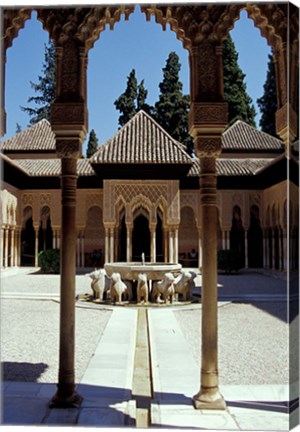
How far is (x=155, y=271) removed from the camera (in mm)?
11211

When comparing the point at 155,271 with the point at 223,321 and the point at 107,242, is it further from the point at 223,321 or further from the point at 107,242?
the point at 107,242

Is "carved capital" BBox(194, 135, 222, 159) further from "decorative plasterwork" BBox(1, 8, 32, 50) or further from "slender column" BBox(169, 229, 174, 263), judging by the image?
"slender column" BBox(169, 229, 174, 263)

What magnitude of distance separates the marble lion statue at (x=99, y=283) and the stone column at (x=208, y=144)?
7.63 m

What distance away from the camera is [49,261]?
14.2 meters

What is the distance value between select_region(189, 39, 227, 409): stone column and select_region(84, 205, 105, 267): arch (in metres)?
17.0

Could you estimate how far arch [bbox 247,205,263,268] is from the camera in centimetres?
2163

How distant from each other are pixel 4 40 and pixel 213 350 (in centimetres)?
360

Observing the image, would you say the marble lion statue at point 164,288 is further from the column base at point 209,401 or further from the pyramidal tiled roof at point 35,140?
the pyramidal tiled roof at point 35,140

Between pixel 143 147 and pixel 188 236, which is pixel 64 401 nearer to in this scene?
pixel 143 147

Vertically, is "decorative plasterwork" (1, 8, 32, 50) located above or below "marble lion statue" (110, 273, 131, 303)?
above

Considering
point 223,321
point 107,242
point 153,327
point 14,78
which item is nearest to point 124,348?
point 153,327

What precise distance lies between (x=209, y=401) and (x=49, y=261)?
11.0 meters

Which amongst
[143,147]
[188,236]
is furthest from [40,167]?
[188,236]

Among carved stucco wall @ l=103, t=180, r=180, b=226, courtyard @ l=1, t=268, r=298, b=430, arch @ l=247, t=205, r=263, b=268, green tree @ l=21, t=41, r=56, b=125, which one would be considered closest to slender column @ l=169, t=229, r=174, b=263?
carved stucco wall @ l=103, t=180, r=180, b=226
